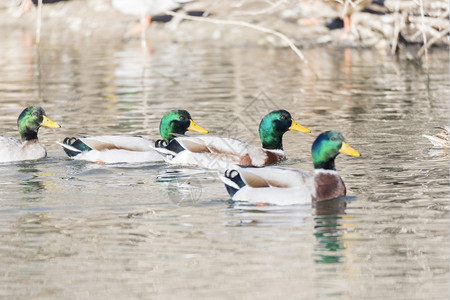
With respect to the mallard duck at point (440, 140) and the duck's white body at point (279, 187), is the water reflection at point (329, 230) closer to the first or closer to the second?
the duck's white body at point (279, 187)

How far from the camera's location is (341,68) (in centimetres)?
2219

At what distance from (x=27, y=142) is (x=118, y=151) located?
47.8 inches

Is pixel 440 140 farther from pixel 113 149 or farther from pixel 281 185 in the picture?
pixel 113 149

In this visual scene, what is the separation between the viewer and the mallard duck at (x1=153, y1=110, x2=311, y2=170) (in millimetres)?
11648

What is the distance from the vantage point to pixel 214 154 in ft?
38.3

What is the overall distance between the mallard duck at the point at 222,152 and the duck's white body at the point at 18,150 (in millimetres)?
1568

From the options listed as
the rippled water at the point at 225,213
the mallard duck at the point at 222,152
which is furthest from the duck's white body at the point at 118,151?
the mallard duck at the point at 222,152

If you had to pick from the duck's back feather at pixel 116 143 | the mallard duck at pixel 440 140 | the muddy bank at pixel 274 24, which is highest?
the duck's back feather at pixel 116 143

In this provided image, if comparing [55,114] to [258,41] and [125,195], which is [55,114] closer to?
[125,195]

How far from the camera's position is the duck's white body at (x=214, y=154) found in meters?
11.6

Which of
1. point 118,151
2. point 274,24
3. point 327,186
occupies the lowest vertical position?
point 274,24

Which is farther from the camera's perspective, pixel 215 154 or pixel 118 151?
pixel 118 151

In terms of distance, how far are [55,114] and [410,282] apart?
9916mm

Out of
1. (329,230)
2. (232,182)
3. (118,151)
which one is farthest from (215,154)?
(329,230)
